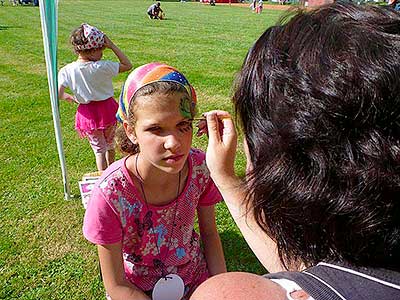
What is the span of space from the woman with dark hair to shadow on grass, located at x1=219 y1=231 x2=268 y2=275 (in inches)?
80.1

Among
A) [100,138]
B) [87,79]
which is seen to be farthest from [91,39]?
[100,138]

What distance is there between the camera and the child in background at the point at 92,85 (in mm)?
3898

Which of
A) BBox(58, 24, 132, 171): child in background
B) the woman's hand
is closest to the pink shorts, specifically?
BBox(58, 24, 132, 171): child in background

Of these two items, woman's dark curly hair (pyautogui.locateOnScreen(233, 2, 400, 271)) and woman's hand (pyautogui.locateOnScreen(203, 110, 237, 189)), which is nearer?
woman's dark curly hair (pyautogui.locateOnScreen(233, 2, 400, 271))

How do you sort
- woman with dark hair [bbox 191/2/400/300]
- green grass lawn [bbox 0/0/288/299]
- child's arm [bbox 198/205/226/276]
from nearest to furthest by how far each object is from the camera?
woman with dark hair [bbox 191/2/400/300] → child's arm [bbox 198/205/226/276] → green grass lawn [bbox 0/0/288/299]

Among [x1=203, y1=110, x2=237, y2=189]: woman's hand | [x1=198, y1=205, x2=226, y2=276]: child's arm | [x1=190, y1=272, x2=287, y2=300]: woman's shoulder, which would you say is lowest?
[x1=198, y1=205, x2=226, y2=276]: child's arm

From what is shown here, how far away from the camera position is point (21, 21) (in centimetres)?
1944

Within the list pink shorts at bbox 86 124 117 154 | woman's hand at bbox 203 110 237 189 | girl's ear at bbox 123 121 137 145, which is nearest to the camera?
woman's hand at bbox 203 110 237 189

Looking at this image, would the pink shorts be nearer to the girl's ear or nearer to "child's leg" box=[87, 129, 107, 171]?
"child's leg" box=[87, 129, 107, 171]

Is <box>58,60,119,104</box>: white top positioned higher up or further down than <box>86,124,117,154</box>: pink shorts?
higher up

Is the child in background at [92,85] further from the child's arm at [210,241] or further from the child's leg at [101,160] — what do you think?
the child's arm at [210,241]

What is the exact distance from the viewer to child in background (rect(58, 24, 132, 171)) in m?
3.90

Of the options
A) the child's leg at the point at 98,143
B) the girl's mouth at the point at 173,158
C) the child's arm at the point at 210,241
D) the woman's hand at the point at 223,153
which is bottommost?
→ the child's leg at the point at 98,143

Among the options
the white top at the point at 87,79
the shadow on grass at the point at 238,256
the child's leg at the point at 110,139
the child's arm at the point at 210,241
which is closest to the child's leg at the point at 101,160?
the child's leg at the point at 110,139
